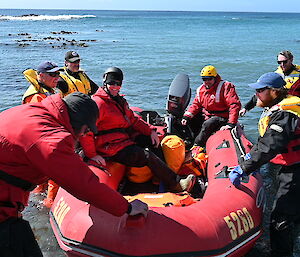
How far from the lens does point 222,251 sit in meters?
3.08

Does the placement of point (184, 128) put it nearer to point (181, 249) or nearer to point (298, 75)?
point (298, 75)

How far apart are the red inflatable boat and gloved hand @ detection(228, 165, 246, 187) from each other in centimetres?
6

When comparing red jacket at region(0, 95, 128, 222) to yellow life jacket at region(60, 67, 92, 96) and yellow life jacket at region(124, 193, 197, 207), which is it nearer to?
yellow life jacket at region(124, 193, 197, 207)

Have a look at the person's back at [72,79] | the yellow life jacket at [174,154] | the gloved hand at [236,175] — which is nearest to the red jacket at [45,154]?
the gloved hand at [236,175]

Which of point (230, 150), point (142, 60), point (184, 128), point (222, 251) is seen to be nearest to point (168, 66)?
point (142, 60)

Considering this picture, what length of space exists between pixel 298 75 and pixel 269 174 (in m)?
1.61

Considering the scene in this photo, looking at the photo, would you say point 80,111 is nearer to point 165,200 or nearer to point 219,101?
point 165,200

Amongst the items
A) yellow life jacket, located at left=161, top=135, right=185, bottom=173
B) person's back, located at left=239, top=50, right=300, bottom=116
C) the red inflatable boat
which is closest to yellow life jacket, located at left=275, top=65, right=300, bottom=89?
person's back, located at left=239, top=50, right=300, bottom=116

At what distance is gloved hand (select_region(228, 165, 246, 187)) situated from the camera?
352cm

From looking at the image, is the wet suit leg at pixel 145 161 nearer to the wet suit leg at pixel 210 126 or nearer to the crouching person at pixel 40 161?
the wet suit leg at pixel 210 126

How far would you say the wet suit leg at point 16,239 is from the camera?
238 cm

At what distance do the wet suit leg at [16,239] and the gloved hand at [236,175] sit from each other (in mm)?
1876

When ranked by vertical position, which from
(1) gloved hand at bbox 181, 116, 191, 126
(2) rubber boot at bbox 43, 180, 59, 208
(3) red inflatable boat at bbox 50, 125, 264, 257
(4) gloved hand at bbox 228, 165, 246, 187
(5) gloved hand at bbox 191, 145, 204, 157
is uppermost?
(4) gloved hand at bbox 228, 165, 246, 187

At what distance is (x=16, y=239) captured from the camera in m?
2.42
